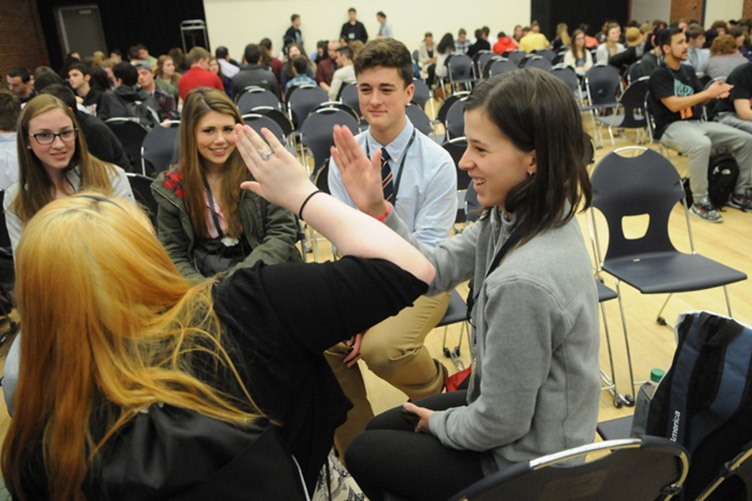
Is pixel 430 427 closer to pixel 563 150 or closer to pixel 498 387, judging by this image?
pixel 498 387

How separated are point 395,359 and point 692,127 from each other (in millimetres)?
4102

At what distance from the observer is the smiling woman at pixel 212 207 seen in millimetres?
2461

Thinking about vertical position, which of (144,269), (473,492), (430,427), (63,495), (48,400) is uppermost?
(144,269)

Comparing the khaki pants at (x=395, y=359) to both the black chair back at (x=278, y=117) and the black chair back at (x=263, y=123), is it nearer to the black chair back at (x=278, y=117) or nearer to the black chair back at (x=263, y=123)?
the black chair back at (x=263, y=123)

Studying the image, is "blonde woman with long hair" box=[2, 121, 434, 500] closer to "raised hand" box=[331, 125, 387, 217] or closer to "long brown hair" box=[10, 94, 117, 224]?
"raised hand" box=[331, 125, 387, 217]

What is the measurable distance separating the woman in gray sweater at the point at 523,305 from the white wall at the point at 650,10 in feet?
56.3

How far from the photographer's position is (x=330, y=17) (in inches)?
593

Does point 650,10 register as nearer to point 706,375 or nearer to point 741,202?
point 741,202

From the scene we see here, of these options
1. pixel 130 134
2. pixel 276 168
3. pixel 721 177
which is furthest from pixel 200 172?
pixel 721 177

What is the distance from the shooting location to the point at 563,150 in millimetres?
1277

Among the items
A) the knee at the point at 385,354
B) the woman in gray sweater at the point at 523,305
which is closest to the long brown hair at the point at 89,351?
the woman in gray sweater at the point at 523,305

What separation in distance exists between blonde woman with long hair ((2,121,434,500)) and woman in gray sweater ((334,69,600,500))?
0.84ft

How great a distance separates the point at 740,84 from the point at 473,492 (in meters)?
5.41


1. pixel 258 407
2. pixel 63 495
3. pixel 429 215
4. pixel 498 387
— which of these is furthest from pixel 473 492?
pixel 429 215
